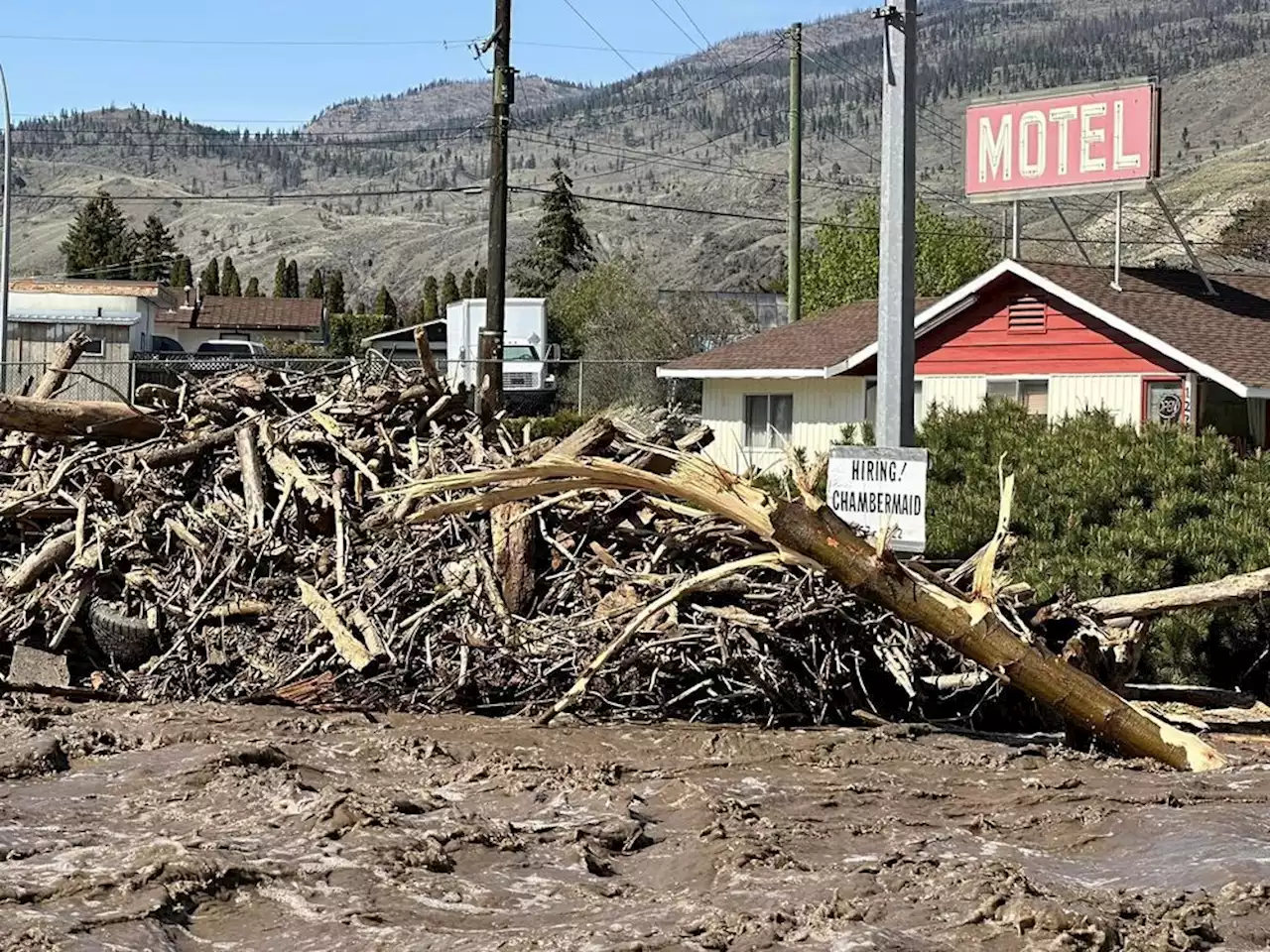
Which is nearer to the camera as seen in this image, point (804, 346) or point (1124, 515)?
point (1124, 515)

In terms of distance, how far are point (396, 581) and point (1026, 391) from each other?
15297mm

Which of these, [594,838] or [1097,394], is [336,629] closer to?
[594,838]

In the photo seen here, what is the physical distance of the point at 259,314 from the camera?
252 feet

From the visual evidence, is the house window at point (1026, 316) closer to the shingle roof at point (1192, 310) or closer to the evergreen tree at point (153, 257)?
the shingle roof at point (1192, 310)

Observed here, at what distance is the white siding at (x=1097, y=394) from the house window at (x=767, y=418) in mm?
5235

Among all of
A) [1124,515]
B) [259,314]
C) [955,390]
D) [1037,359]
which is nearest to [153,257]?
[259,314]

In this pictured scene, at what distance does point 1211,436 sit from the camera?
14195 mm

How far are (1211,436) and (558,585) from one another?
6.29 metres

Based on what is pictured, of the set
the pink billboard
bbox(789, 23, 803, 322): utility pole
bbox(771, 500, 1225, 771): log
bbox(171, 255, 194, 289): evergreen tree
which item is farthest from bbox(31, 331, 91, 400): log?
bbox(171, 255, 194, 289): evergreen tree

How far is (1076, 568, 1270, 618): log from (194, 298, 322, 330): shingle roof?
66.1 metres

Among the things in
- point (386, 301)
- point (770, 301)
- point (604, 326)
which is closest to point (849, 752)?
point (604, 326)

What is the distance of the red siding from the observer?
2281 cm

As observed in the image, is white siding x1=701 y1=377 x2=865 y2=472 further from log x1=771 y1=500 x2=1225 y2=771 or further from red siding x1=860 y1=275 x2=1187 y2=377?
log x1=771 y1=500 x2=1225 y2=771

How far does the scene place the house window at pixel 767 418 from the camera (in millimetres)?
28058
